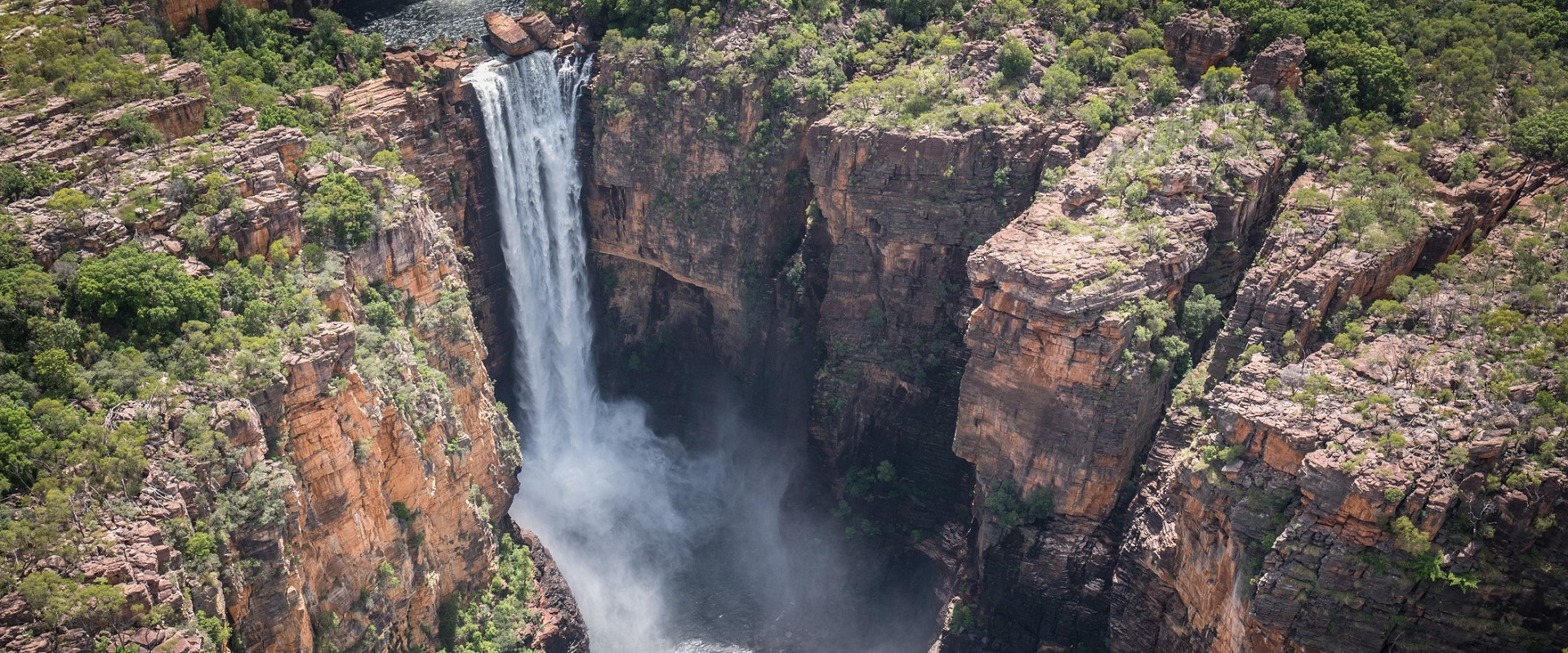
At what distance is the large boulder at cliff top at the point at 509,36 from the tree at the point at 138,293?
25656 mm

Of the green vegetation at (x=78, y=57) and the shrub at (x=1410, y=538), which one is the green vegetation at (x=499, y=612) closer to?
the green vegetation at (x=78, y=57)

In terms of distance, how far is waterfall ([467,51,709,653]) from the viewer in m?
58.3

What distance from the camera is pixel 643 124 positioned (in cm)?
5969

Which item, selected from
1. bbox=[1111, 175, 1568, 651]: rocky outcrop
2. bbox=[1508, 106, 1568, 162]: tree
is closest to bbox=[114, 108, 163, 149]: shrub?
bbox=[1111, 175, 1568, 651]: rocky outcrop

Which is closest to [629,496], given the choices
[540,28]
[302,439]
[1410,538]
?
[540,28]

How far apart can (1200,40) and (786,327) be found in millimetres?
23011

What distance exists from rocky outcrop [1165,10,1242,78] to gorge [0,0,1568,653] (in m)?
0.25

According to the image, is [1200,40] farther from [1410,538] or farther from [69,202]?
[69,202]

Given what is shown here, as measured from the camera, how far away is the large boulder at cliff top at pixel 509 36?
5959 cm

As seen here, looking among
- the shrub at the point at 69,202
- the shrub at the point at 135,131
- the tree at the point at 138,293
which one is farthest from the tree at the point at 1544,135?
the shrub at the point at 69,202

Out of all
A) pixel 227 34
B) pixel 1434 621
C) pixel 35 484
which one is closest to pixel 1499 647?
pixel 1434 621

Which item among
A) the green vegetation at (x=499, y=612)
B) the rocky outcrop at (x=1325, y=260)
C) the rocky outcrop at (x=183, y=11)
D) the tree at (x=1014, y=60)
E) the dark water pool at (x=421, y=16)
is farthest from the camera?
the dark water pool at (x=421, y=16)

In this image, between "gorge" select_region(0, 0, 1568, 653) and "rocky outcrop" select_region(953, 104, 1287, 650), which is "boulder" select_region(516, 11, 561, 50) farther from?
"rocky outcrop" select_region(953, 104, 1287, 650)

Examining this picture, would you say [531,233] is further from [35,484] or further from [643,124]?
[35,484]
